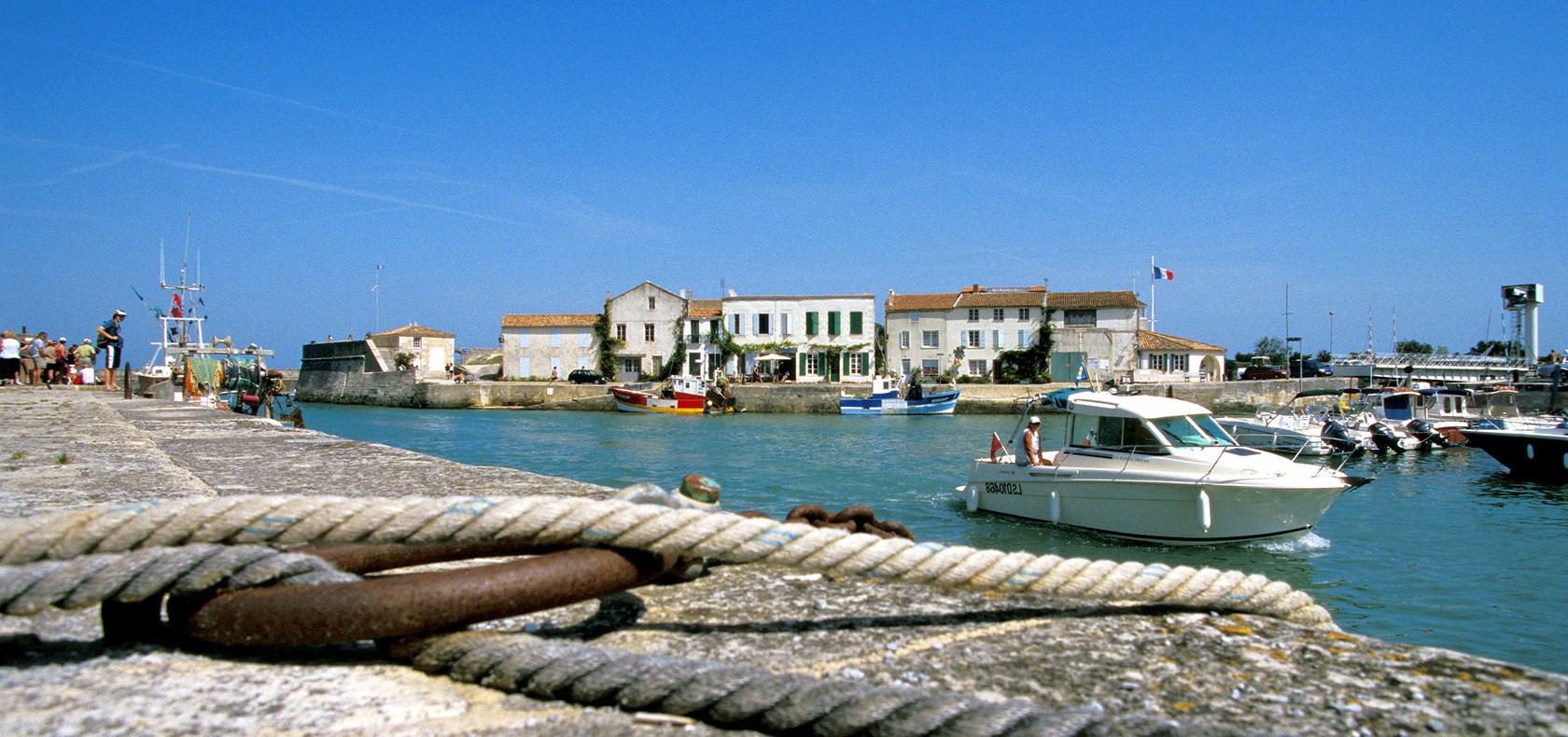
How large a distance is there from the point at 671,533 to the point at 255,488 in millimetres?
3623

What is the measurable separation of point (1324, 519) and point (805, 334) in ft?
154

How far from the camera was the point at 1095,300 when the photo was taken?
60.4m

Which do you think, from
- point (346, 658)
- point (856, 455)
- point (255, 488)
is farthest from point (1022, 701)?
point (856, 455)

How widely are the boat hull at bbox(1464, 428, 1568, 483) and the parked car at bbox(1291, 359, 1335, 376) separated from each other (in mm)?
42495

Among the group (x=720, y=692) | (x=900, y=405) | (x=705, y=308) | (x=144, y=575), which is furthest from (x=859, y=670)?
(x=705, y=308)

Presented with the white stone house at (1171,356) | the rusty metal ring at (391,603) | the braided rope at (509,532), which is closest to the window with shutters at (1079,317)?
the white stone house at (1171,356)

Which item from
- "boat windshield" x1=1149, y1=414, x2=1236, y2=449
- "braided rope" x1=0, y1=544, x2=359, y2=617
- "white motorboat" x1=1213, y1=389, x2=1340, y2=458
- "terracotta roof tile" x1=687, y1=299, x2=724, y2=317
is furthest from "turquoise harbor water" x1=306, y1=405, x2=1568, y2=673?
"terracotta roof tile" x1=687, y1=299, x2=724, y2=317

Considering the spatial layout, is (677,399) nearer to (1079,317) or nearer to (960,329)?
(960,329)

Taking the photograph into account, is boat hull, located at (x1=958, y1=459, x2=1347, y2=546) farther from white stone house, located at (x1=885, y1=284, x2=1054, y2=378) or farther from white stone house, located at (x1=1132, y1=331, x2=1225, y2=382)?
white stone house, located at (x1=1132, y1=331, x2=1225, y2=382)

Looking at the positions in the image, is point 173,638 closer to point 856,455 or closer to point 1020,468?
point 1020,468

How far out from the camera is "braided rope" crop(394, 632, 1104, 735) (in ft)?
5.81

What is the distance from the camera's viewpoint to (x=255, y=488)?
4805mm

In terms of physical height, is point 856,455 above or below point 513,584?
below

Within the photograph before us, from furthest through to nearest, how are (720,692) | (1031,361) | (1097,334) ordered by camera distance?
(1031,361), (1097,334), (720,692)
